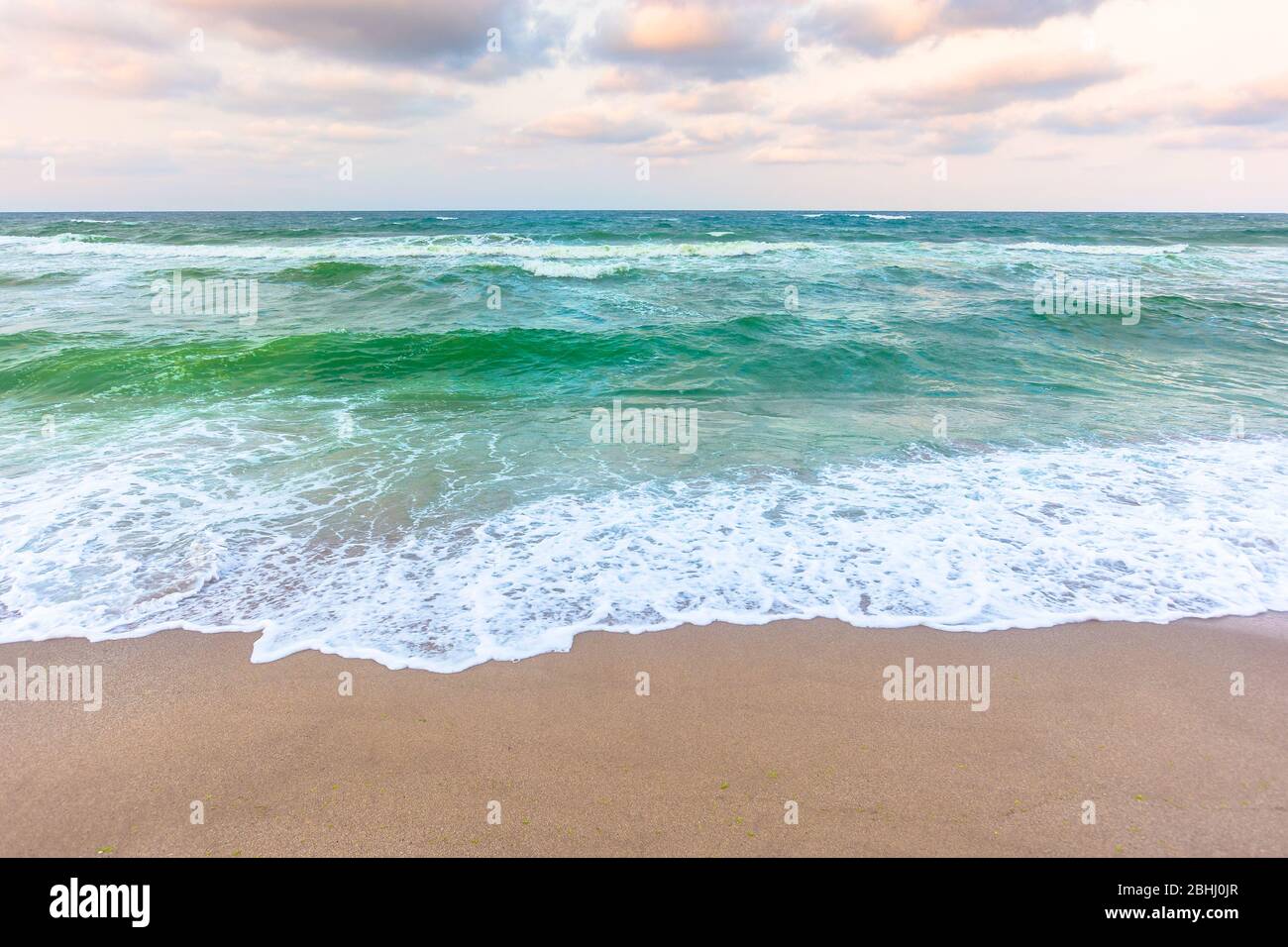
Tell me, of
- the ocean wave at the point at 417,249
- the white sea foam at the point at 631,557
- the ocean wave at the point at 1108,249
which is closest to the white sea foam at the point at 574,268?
the ocean wave at the point at 417,249

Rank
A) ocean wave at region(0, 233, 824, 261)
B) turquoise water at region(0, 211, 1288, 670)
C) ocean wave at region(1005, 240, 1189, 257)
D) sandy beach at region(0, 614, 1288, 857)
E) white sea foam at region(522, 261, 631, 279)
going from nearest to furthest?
sandy beach at region(0, 614, 1288, 857) → turquoise water at region(0, 211, 1288, 670) → white sea foam at region(522, 261, 631, 279) → ocean wave at region(0, 233, 824, 261) → ocean wave at region(1005, 240, 1189, 257)

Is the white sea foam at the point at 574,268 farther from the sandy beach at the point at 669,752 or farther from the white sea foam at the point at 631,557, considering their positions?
the sandy beach at the point at 669,752

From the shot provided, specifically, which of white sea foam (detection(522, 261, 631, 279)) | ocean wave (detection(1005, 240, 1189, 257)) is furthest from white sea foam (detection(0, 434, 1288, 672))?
ocean wave (detection(1005, 240, 1189, 257))

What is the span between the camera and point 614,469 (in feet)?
25.3

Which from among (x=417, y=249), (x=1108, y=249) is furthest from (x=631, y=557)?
(x=1108, y=249)

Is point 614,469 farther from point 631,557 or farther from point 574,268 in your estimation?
point 574,268

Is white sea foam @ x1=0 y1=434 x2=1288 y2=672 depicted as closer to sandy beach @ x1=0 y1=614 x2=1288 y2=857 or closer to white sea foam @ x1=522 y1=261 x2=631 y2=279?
sandy beach @ x1=0 y1=614 x2=1288 y2=857

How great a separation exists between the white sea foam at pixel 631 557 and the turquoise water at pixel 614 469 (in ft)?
0.10

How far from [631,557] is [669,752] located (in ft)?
7.52

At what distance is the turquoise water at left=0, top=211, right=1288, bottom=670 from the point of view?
503 centimetres

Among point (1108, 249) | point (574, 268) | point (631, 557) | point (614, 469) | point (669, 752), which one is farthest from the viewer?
point (1108, 249)

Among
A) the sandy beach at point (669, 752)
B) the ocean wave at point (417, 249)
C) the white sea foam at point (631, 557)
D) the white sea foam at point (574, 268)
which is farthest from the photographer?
the ocean wave at point (417, 249)

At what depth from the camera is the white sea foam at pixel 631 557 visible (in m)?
4.79

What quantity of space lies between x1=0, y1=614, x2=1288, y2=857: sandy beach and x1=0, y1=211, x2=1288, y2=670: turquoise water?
403mm
